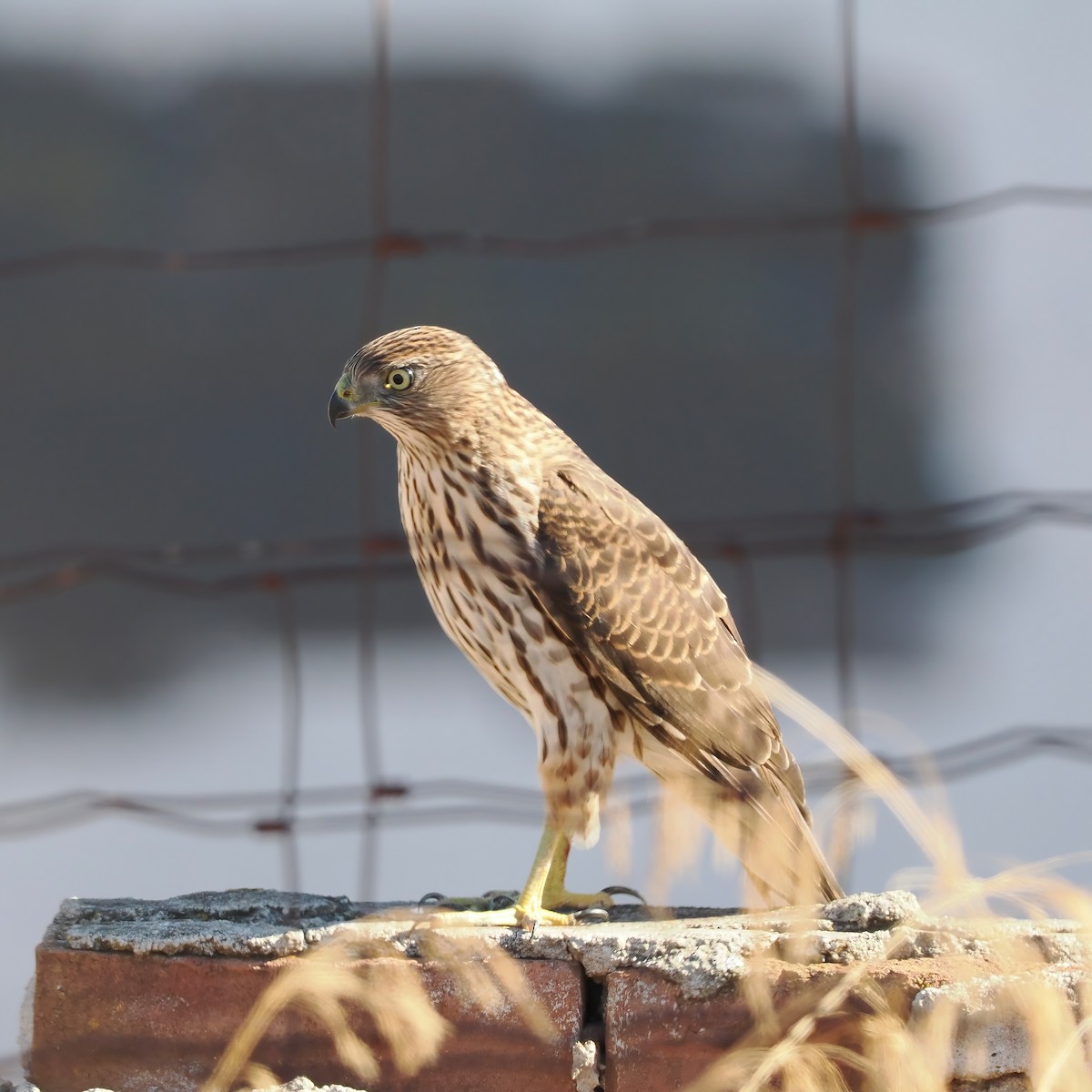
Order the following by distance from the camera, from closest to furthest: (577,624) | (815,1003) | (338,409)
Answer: (815,1003) → (577,624) → (338,409)

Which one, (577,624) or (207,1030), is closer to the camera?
(207,1030)

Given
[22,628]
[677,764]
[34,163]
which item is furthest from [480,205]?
[677,764]

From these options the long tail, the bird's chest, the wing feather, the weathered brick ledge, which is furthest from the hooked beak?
the weathered brick ledge

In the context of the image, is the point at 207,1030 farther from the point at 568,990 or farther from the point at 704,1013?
the point at 704,1013

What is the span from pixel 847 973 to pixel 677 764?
2.24ft

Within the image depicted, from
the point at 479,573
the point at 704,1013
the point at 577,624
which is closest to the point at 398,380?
the point at 479,573

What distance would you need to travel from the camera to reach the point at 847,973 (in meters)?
2.45

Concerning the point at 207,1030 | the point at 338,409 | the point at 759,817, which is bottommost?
the point at 207,1030

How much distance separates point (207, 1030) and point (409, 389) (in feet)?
3.75

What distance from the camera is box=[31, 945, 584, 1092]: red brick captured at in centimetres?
253

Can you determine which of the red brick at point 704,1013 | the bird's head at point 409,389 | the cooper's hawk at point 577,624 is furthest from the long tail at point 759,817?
the bird's head at point 409,389

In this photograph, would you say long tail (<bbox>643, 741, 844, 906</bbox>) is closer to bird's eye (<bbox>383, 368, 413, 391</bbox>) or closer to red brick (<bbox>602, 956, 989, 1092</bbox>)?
red brick (<bbox>602, 956, 989, 1092</bbox>)

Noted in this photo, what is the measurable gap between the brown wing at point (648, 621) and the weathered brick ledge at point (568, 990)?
0.43 meters

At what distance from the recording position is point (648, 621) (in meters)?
3.01
